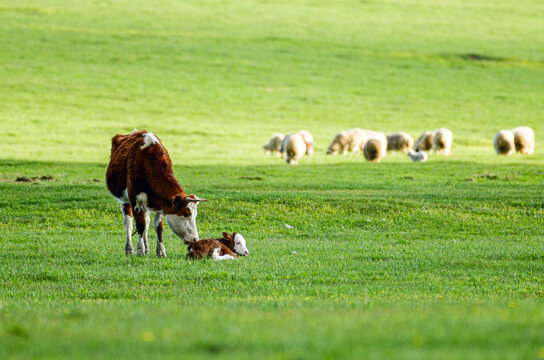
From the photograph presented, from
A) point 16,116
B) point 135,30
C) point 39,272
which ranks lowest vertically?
point 39,272

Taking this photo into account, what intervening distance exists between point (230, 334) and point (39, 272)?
22.1 feet

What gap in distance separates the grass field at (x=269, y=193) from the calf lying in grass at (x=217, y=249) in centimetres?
32

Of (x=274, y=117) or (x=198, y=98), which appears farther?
(x=198, y=98)

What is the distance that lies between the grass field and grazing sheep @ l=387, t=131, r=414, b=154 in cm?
336

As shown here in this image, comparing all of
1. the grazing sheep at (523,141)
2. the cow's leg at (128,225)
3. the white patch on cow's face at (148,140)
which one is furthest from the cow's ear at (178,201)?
the grazing sheep at (523,141)

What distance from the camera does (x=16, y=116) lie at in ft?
154

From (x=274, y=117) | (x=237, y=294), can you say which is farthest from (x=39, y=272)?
(x=274, y=117)

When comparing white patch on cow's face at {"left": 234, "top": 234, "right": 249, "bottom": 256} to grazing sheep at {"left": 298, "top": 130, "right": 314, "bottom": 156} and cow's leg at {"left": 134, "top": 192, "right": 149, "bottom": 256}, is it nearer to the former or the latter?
cow's leg at {"left": 134, "top": 192, "right": 149, "bottom": 256}

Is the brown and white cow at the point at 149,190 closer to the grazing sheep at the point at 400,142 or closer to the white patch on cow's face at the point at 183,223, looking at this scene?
the white patch on cow's face at the point at 183,223

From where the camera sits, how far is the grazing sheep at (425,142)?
45.8m

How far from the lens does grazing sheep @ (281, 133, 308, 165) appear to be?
39.6 metres

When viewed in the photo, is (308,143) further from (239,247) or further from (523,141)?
(239,247)

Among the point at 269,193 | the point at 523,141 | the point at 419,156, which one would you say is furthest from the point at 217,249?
the point at 523,141

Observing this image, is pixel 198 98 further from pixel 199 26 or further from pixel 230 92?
pixel 199 26
